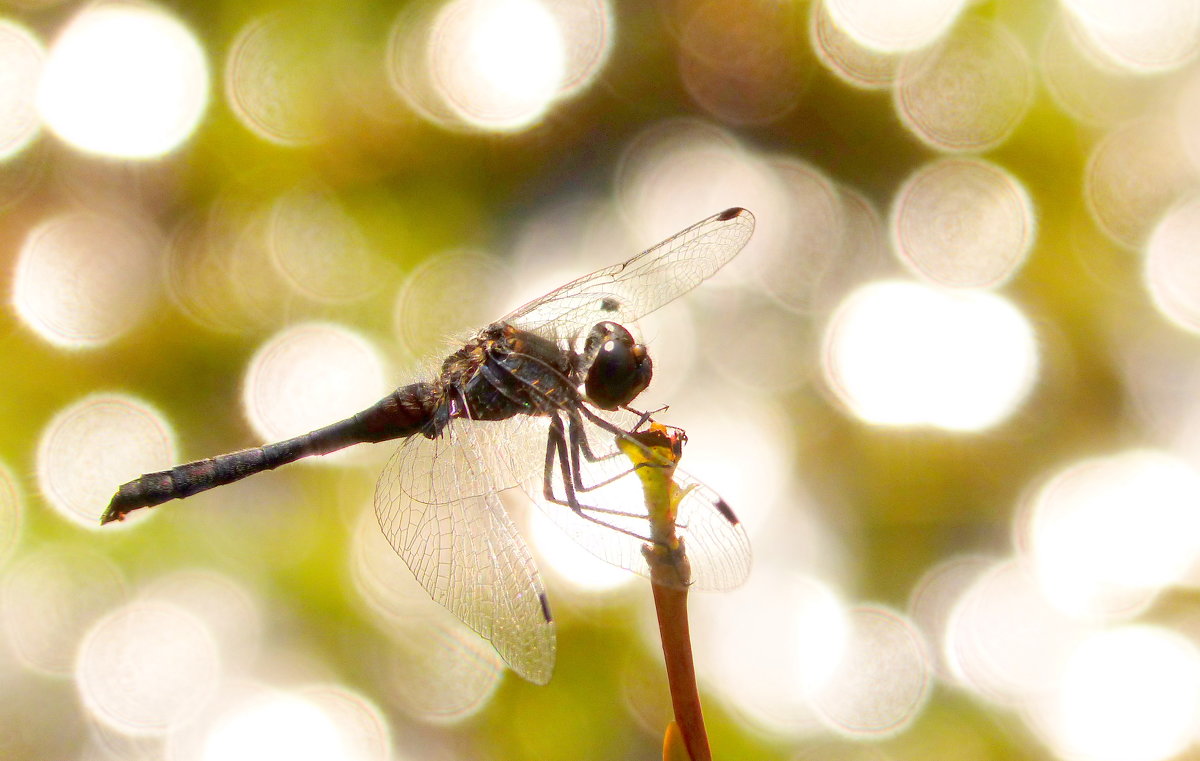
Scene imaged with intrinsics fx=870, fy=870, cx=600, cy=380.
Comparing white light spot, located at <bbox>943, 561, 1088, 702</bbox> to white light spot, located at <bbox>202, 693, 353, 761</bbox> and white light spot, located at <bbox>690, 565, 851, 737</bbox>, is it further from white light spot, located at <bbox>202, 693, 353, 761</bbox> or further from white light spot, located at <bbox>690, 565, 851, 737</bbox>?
white light spot, located at <bbox>202, 693, 353, 761</bbox>

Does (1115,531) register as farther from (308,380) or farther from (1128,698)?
(308,380)

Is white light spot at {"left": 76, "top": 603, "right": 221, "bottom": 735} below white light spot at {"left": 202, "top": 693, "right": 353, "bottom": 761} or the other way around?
the other way around

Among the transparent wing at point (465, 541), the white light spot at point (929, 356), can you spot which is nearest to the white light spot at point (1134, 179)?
the white light spot at point (929, 356)

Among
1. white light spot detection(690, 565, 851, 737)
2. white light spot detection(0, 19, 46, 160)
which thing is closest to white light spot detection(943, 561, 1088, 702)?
white light spot detection(690, 565, 851, 737)

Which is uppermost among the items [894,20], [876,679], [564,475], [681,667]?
[894,20]

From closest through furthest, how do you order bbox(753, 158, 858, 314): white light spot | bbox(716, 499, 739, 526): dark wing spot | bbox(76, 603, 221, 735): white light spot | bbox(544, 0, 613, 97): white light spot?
bbox(716, 499, 739, 526): dark wing spot
bbox(76, 603, 221, 735): white light spot
bbox(753, 158, 858, 314): white light spot
bbox(544, 0, 613, 97): white light spot

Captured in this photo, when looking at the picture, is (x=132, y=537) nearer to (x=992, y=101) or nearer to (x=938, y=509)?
(x=938, y=509)

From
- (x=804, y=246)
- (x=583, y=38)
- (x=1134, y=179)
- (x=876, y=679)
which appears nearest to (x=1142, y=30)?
(x=1134, y=179)
